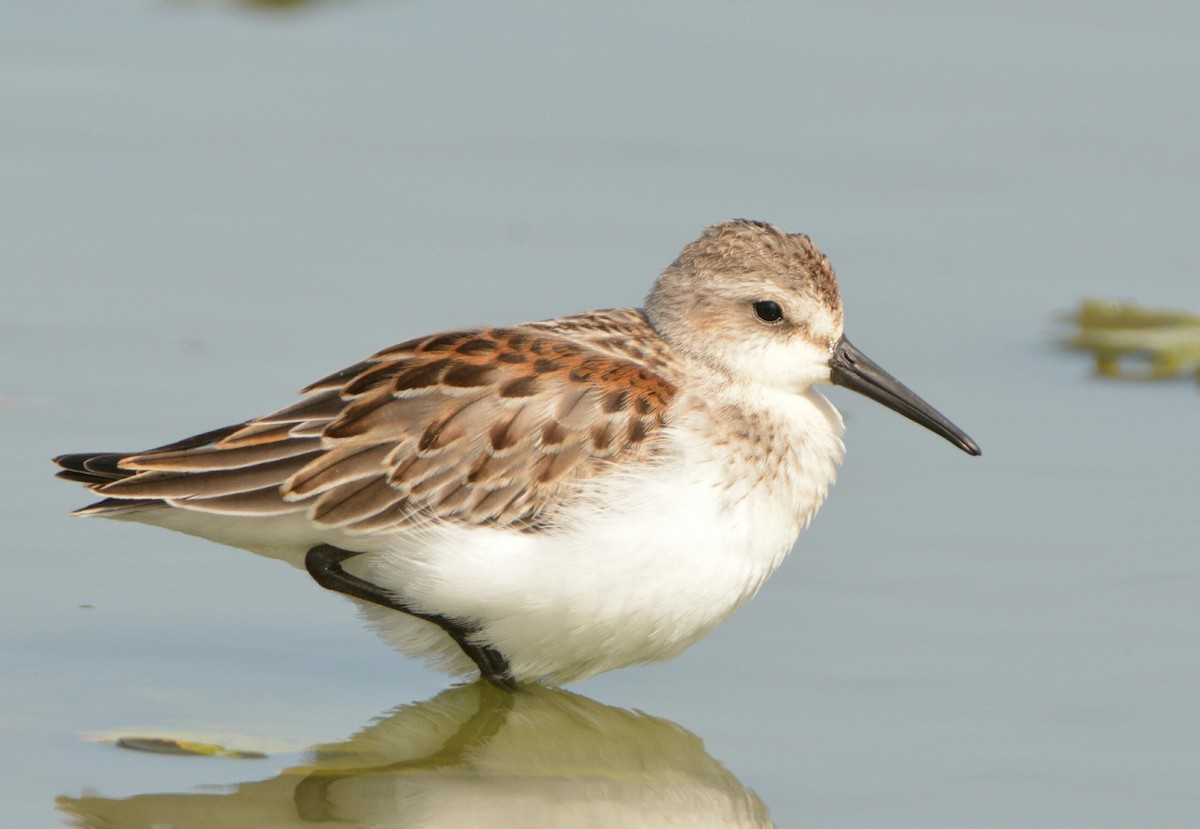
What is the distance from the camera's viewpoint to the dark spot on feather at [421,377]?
7891mm

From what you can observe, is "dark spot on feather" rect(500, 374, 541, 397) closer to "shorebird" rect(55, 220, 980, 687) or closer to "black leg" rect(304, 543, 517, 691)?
"shorebird" rect(55, 220, 980, 687)

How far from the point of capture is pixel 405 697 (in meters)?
8.23

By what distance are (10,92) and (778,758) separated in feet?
26.1

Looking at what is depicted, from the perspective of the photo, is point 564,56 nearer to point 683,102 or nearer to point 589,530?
point 683,102

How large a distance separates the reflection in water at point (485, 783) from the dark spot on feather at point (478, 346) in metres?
1.45

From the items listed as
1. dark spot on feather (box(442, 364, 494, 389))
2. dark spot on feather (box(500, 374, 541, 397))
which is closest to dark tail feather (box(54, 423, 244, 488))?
dark spot on feather (box(442, 364, 494, 389))

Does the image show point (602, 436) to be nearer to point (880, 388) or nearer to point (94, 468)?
point (880, 388)

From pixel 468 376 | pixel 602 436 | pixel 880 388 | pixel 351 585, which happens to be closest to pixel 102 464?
pixel 351 585

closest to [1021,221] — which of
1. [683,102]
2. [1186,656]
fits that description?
[683,102]

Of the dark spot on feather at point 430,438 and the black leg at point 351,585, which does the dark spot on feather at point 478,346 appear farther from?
the black leg at point 351,585

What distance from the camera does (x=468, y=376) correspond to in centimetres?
787

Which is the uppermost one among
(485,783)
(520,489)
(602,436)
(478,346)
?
(478,346)

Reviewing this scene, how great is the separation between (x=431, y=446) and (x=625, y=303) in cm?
332

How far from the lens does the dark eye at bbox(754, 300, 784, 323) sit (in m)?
8.23
